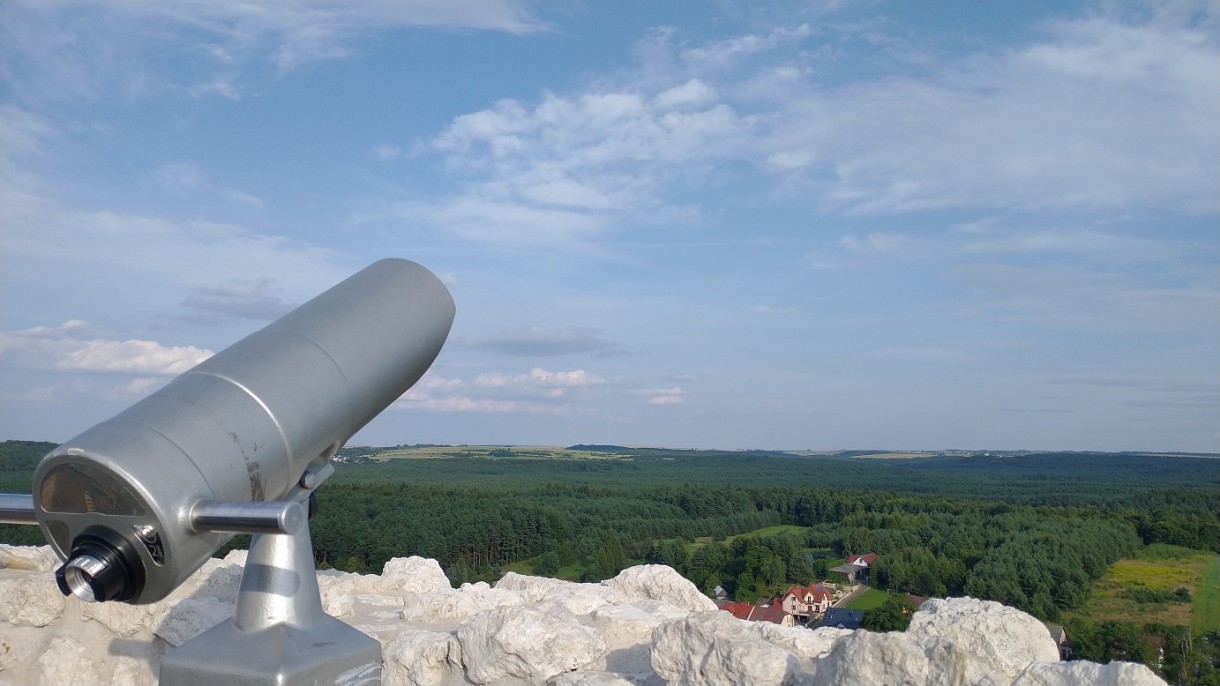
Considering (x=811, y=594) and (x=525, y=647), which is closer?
(x=525, y=647)

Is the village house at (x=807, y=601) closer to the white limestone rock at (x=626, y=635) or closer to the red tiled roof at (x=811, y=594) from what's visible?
the red tiled roof at (x=811, y=594)

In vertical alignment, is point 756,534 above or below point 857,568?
below

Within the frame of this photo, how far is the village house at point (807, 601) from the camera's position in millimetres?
18797

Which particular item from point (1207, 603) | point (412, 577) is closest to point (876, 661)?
point (412, 577)

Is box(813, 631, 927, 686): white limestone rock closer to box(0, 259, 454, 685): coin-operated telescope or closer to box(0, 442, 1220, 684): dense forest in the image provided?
box(0, 259, 454, 685): coin-operated telescope

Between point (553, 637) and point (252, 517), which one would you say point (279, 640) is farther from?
point (553, 637)

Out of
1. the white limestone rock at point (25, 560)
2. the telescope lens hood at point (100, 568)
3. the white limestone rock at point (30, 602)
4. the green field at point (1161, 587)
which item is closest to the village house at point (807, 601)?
the green field at point (1161, 587)

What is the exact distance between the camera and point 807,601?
1991 centimetres

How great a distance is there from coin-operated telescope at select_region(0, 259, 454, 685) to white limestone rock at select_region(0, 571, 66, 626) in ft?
10.9

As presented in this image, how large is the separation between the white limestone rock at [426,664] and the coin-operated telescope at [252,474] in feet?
4.57

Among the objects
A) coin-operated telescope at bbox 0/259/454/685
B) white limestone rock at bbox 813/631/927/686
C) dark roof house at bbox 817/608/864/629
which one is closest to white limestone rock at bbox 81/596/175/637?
coin-operated telescope at bbox 0/259/454/685

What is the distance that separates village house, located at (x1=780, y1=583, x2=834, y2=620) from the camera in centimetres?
1880

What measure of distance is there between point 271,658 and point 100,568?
0.89 meters

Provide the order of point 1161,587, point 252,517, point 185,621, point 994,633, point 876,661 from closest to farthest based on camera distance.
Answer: point 252,517
point 876,661
point 994,633
point 185,621
point 1161,587
